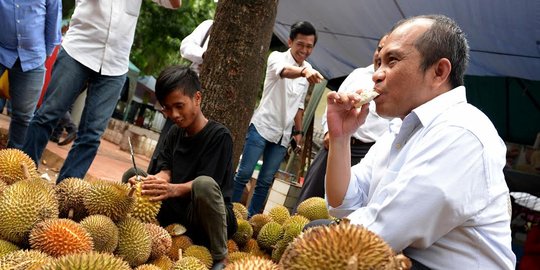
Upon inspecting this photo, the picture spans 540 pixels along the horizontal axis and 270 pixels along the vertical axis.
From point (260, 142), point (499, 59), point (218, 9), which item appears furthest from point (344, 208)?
point (499, 59)

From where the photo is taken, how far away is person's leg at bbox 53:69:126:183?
11.0 ft

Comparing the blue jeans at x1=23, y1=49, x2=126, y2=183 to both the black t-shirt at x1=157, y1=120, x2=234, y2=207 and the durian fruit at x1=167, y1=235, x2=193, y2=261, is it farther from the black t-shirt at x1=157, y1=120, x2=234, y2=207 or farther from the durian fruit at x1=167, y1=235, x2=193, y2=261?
the durian fruit at x1=167, y1=235, x2=193, y2=261

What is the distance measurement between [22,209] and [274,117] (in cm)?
299

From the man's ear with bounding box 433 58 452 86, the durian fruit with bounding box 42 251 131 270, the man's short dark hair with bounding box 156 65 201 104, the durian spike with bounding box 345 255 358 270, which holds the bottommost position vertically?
the durian fruit with bounding box 42 251 131 270

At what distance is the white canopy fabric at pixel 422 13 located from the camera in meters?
4.94

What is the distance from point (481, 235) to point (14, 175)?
80.7 inches

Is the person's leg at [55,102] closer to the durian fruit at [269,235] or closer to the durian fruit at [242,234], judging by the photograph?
the durian fruit at [242,234]

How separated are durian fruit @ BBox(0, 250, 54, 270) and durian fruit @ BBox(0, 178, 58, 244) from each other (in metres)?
0.26

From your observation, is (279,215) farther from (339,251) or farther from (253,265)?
(339,251)

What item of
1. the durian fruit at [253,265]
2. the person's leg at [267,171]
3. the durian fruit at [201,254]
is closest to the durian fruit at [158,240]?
the durian fruit at [201,254]

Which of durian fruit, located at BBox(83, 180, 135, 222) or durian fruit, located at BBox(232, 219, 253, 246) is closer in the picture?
durian fruit, located at BBox(83, 180, 135, 222)

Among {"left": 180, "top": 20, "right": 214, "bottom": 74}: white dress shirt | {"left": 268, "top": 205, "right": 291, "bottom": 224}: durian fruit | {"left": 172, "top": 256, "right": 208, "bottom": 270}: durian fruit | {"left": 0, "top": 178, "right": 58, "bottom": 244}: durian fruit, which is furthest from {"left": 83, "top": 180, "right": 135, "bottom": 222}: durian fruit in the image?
{"left": 180, "top": 20, "right": 214, "bottom": 74}: white dress shirt

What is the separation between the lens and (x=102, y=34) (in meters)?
3.56

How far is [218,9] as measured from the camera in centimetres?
368
